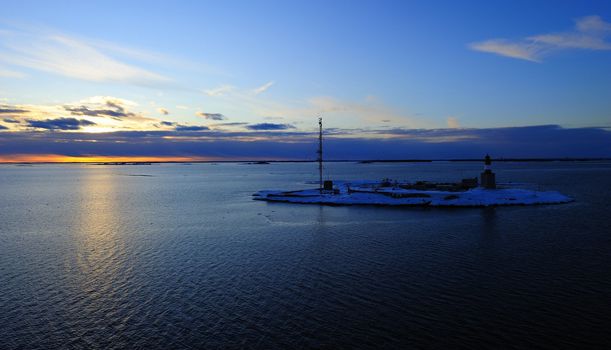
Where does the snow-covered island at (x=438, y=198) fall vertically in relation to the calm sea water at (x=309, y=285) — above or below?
above

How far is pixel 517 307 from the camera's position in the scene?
1681 cm

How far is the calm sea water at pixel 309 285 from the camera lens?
14.5 metres

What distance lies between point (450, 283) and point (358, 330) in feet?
24.2

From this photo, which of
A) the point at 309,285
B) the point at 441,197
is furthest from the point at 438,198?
the point at 309,285

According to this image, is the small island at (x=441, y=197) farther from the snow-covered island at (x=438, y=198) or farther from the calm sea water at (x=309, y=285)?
the calm sea water at (x=309, y=285)

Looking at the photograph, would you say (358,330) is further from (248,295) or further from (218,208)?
(218,208)

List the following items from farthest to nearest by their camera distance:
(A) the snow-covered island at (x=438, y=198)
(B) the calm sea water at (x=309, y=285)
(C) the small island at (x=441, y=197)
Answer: (C) the small island at (x=441, y=197), (A) the snow-covered island at (x=438, y=198), (B) the calm sea water at (x=309, y=285)

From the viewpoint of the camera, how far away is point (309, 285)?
20.4 m

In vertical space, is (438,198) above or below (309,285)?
above

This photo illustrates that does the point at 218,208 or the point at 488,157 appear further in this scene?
the point at 488,157

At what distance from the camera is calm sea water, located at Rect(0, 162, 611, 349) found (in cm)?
1454

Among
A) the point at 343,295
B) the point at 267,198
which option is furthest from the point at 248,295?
the point at 267,198

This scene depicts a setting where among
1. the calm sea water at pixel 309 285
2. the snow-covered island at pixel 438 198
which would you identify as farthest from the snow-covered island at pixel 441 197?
the calm sea water at pixel 309 285

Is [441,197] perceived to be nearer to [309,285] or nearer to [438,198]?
[438,198]
